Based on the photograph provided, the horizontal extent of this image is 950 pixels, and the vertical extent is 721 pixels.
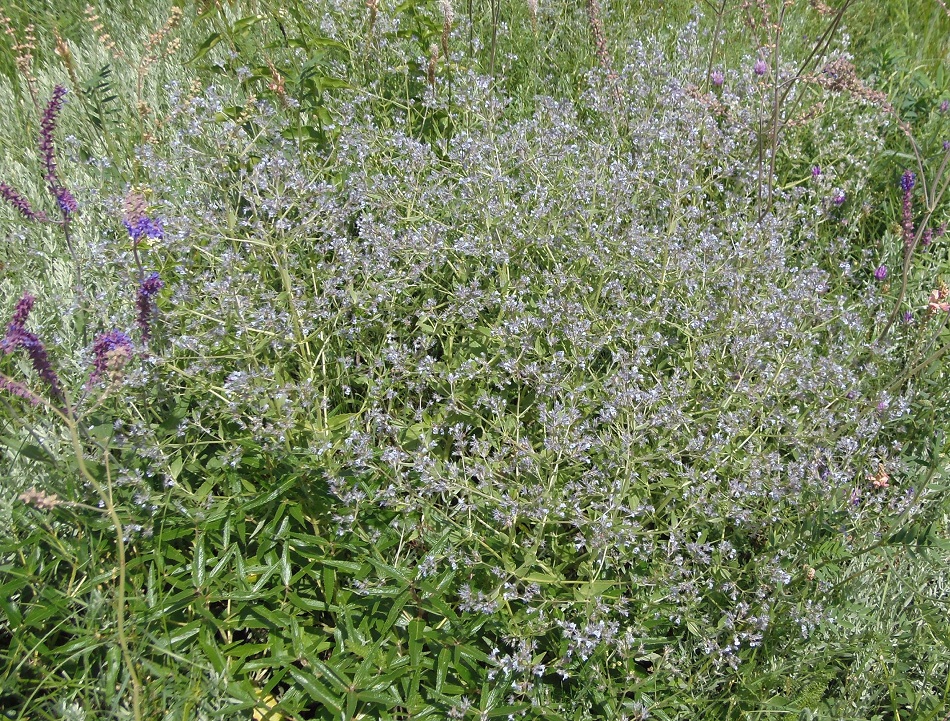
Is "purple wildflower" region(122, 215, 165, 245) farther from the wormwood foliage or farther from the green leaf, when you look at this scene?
the green leaf

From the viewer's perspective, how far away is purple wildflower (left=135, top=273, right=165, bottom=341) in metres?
2.30

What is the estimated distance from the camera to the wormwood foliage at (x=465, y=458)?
2273 millimetres

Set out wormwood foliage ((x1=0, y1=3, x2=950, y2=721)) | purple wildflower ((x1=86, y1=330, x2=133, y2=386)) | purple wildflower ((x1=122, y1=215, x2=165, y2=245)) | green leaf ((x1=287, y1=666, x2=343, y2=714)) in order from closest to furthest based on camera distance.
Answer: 1. purple wildflower ((x1=86, y1=330, x2=133, y2=386))
2. green leaf ((x1=287, y1=666, x2=343, y2=714))
3. wormwood foliage ((x1=0, y1=3, x2=950, y2=721))
4. purple wildflower ((x1=122, y1=215, x2=165, y2=245))

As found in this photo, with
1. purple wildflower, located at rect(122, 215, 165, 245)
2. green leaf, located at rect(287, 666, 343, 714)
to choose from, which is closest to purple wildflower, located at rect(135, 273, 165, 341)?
purple wildflower, located at rect(122, 215, 165, 245)

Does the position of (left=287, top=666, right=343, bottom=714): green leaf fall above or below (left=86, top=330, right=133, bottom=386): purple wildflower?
below

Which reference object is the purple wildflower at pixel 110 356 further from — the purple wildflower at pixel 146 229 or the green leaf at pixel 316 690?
the green leaf at pixel 316 690

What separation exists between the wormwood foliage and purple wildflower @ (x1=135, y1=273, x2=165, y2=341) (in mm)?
17

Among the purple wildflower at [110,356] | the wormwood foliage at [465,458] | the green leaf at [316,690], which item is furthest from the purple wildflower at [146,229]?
the green leaf at [316,690]

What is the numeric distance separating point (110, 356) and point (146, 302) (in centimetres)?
32

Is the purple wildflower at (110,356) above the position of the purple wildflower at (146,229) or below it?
→ below

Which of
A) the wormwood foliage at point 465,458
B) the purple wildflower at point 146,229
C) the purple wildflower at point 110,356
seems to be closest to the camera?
the purple wildflower at point 110,356

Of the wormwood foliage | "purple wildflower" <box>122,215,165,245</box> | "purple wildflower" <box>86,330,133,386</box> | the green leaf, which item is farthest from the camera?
"purple wildflower" <box>122,215,165,245</box>

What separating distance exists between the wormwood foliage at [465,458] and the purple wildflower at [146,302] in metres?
0.02

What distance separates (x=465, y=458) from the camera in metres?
2.44
